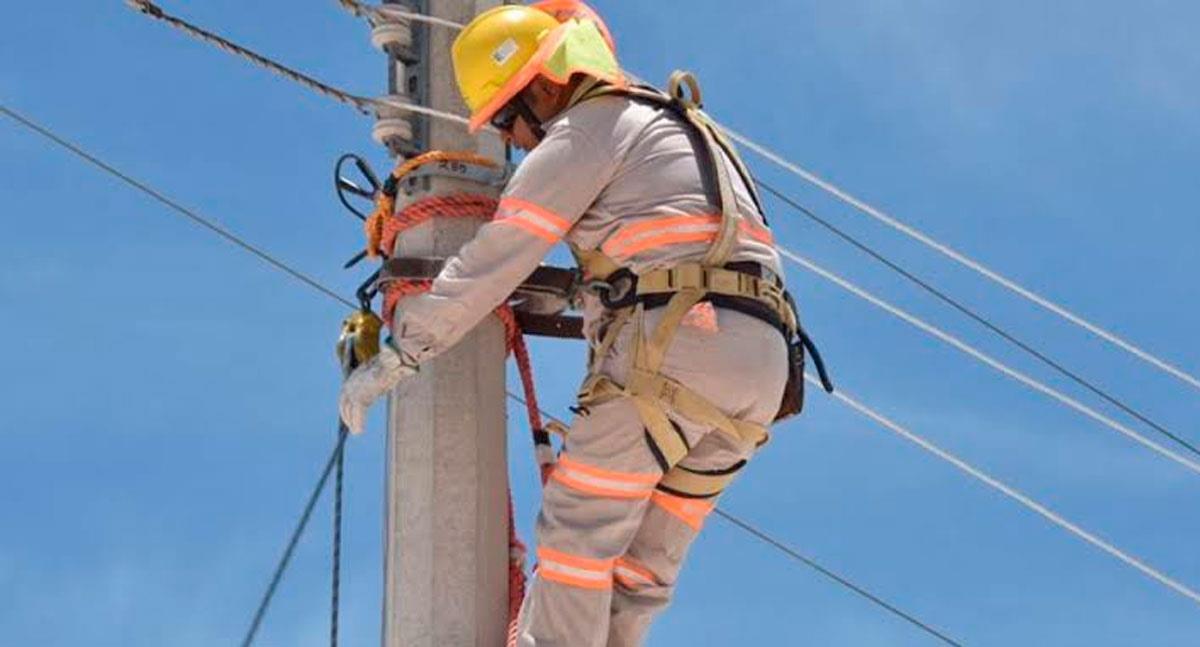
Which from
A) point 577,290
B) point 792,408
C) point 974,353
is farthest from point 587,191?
point 974,353

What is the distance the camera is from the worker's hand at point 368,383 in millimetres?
7488

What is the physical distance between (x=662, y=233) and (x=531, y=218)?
0.37 metres

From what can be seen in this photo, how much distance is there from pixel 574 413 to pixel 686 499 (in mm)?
413

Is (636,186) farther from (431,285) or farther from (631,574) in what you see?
(631,574)

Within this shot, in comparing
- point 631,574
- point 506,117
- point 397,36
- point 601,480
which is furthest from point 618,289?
point 397,36

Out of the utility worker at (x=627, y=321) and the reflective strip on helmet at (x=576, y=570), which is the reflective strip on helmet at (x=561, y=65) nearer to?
the utility worker at (x=627, y=321)

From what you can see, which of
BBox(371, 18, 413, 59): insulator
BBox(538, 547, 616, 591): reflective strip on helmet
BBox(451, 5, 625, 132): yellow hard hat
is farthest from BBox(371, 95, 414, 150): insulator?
BBox(538, 547, 616, 591): reflective strip on helmet

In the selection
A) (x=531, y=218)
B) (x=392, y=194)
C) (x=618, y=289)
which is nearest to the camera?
(x=531, y=218)

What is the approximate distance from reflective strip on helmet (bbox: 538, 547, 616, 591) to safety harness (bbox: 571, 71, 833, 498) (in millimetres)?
338

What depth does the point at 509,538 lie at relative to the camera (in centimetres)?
780

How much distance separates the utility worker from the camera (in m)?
7.23

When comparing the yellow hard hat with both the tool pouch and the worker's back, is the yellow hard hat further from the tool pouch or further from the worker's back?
the tool pouch

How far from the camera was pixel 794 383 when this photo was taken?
7.72 m

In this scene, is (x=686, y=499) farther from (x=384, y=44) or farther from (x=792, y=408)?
(x=384, y=44)
